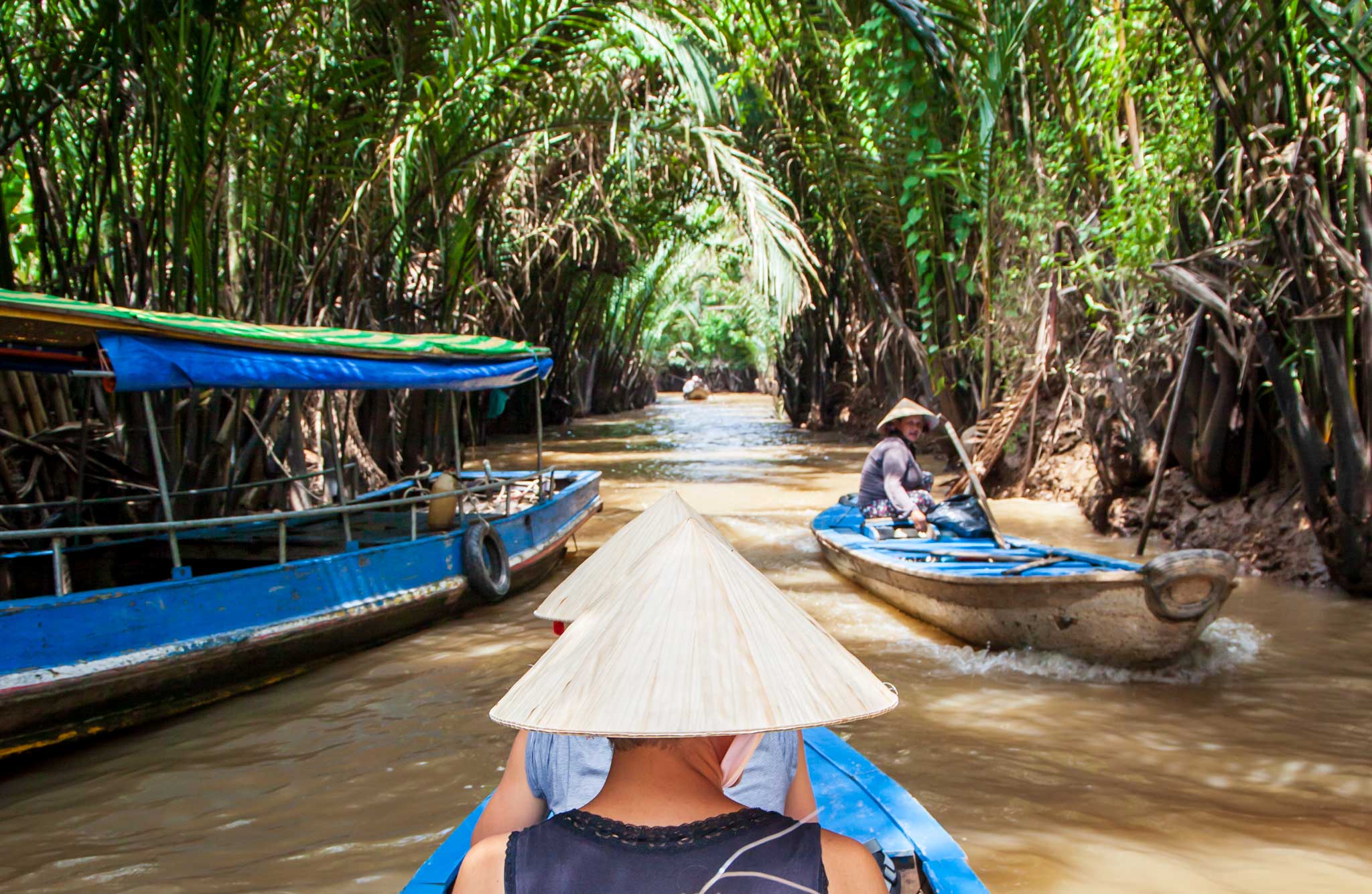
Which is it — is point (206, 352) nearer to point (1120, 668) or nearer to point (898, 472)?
point (898, 472)

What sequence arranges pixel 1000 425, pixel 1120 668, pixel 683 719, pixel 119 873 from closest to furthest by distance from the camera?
pixel 683 719 < pixel 119 873 < pixel 1120 668 < pixel 1000 425

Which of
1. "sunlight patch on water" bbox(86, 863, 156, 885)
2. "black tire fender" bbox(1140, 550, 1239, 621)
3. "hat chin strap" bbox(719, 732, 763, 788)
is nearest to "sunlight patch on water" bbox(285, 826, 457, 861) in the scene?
"sunlight patch on water" bbox(86, 863, 156, 885)

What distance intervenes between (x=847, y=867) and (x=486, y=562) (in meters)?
6.16

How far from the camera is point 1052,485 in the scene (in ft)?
36.7

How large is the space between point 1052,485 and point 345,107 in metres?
8.05

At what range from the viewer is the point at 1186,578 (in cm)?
490

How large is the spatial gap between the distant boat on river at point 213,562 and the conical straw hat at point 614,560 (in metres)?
3.24

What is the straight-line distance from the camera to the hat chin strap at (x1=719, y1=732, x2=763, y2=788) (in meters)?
1.77

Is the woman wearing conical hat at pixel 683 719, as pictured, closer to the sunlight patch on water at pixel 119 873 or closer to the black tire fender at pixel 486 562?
the sunlight patch on water at pixel 119 873

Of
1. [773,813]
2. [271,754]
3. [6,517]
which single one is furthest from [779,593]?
[6,517]

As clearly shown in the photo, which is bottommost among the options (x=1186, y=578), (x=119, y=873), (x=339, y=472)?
(x=119, y=873)

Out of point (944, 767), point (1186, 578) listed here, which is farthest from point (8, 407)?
point (1186, 578)

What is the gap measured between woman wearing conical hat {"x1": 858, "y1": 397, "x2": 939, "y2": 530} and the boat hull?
3.17m

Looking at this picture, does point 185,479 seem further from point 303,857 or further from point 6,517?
point 303,857
